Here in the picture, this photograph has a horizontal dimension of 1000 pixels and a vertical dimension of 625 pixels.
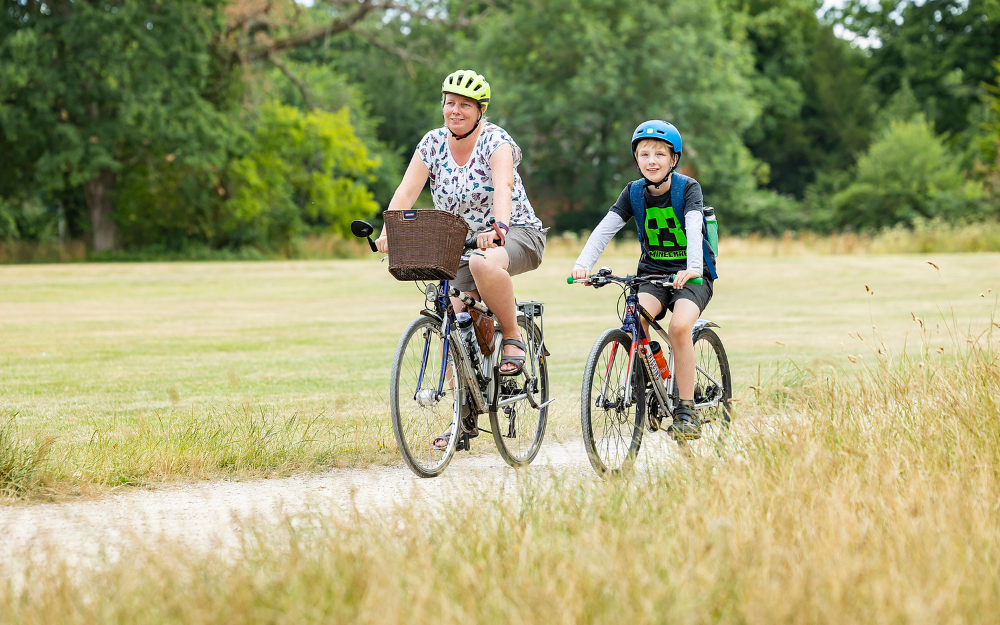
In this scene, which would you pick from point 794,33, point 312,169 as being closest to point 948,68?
point 794,33

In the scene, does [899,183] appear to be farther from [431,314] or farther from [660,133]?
[431,314]

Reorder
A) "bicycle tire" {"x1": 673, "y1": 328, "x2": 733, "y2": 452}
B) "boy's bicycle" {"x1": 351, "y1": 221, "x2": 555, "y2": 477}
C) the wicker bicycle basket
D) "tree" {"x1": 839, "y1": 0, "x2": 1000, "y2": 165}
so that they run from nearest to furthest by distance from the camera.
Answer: the wicker bicycle basket < "boy's bicycle" {"x1": 351, "y1": 221, "x2": 555, "y2": 477} < "bicycle tire" {"x1": 673, "y1": 328, "x2": 733, "y2": 452} < "tree" {"x1": 839, "y1": 0, "x2": 1000, "y2": 165}

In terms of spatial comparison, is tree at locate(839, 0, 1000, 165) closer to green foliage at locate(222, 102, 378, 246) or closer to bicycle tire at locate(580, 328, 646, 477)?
green foliage at locate(222, 102, 378, 246)

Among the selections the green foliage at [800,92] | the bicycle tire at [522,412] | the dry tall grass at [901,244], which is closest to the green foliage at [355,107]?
the dry tall grass at [901,244]

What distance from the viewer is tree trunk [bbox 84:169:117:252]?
4006cm

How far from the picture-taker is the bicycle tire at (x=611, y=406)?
18.5 ft

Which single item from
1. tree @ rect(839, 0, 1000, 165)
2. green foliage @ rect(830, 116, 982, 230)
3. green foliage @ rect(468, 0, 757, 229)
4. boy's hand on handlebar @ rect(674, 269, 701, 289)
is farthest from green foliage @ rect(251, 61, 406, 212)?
boy's hand on handlebar @ rect(674, 269, 701, 289)

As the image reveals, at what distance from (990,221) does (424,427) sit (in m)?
37.5

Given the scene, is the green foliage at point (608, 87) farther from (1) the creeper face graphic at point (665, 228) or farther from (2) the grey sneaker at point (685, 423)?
(2) the grey sneaker at point (685, 423)

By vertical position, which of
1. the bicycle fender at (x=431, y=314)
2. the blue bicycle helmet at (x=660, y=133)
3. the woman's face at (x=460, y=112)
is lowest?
the bicycle fender at (x=431, y=314)

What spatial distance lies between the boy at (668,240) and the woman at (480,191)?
0.38 m

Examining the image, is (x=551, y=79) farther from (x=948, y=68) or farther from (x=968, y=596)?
(x=968, y=596)

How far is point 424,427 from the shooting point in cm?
585

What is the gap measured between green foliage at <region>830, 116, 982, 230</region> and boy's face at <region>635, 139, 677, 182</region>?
4483 cm
